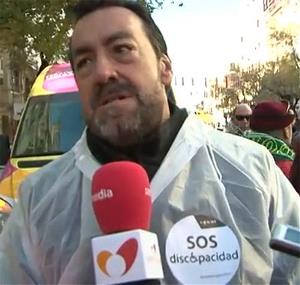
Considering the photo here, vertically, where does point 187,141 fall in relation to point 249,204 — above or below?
above

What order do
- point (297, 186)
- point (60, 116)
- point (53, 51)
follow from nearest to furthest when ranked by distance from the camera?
1. point (297, 186)
2. point (60, 116)
3. point (53, 51)

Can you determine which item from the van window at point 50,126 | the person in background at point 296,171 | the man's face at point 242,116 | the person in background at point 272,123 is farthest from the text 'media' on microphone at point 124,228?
the man's face at point 242,116

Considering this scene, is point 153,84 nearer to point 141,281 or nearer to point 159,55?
point 159,55

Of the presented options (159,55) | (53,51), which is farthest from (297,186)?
(53,51)

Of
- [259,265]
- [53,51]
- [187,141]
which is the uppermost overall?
[187,141]

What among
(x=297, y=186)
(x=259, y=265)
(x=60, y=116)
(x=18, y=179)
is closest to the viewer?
(x=259, y=265)

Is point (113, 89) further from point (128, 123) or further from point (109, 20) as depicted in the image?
point (109, 20)

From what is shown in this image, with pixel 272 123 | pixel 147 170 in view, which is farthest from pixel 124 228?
pixel 272 123

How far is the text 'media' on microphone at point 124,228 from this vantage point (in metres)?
1.69

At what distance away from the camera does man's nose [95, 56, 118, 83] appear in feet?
6.65

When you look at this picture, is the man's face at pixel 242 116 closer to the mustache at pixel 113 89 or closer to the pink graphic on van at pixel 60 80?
the pink graphic on van at pixel 60 80

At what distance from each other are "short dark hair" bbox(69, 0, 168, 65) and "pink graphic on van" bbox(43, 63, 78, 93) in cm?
648

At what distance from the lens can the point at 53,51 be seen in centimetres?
2294

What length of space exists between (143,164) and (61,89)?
22.7 feet
